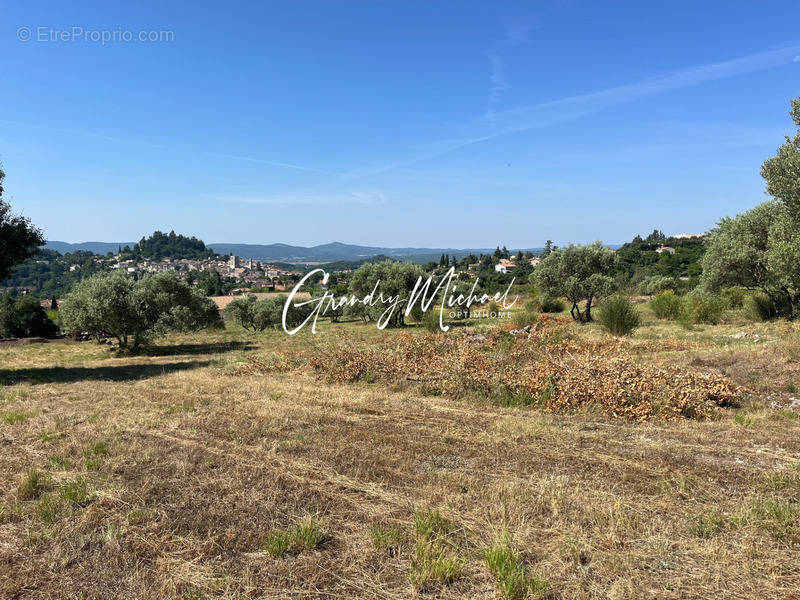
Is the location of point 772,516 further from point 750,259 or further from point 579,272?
point 579,272

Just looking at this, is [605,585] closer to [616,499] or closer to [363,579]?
[616,499]

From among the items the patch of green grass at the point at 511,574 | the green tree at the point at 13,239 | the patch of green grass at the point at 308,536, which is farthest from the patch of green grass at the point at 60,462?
the green tree at the point at 13,239

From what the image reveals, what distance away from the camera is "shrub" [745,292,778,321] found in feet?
70.5

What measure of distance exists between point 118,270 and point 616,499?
22517 millimetres

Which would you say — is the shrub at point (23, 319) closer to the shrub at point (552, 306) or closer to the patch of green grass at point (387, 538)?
the shrub at point (552, 306)

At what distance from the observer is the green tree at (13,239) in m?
14.2

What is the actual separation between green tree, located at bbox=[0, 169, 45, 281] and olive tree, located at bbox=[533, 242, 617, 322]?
23.7 metres

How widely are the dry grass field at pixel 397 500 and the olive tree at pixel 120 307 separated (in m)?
10.0

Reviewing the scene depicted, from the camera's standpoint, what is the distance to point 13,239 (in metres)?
14.3

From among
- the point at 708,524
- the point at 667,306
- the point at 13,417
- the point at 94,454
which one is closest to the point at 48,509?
the point at 94,454

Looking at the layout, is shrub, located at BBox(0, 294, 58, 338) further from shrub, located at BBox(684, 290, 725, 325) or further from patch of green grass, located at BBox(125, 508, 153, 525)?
shrub, located at BBox(684, 290, 725, 325)

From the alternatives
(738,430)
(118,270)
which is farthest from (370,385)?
(118,270)

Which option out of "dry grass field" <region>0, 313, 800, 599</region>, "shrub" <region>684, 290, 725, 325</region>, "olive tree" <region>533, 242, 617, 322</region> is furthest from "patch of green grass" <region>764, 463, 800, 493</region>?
"shrub" <region>684, 290, 725, 325</region>

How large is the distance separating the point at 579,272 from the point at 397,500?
2281cm
